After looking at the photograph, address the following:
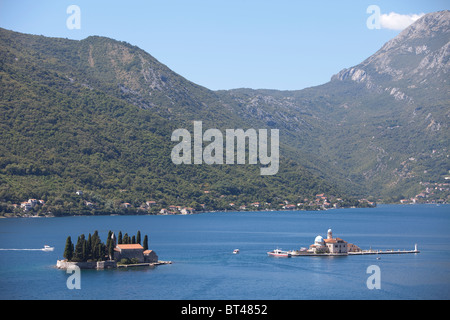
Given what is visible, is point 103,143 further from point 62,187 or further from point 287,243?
point 287,243

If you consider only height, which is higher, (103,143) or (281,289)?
(103,143)

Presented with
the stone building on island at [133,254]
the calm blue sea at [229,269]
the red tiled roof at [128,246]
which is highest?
the red tiled roof at [128,246]

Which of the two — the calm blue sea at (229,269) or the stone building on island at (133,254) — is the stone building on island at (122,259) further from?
the calm blue sea at (229,269)

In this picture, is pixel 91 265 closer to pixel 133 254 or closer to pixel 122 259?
pixel 122 259

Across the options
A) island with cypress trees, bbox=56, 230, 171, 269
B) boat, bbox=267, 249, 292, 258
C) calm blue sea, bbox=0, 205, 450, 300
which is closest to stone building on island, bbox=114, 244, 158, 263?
island with cypress trees, bbox=56, 230, 171, 269

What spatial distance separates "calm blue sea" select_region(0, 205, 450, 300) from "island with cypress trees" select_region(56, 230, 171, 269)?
146 centimetres

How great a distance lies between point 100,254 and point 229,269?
594 inches

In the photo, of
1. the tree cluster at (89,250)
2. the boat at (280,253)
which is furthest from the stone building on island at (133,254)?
the boat at (280,253)

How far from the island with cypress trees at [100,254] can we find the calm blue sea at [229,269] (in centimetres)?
146

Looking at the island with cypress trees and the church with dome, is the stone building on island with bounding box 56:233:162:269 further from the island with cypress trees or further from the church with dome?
the church with dome

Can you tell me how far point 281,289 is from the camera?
68.9 m

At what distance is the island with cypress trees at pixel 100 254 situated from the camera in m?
76.0
